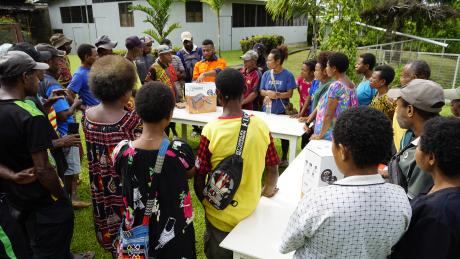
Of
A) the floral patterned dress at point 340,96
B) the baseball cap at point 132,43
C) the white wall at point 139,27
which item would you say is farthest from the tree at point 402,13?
the white wall at point 139,27

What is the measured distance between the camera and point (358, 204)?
4.12ft

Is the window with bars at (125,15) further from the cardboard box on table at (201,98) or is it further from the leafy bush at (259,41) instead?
the cardboard box on table at (201,98)

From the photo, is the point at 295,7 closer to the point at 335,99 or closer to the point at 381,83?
the point at 381,83

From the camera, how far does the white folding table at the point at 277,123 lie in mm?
4066

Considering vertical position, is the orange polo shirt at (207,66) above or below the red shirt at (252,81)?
above

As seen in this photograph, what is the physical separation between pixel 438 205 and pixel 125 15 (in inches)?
814

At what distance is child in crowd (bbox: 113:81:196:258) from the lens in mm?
1730

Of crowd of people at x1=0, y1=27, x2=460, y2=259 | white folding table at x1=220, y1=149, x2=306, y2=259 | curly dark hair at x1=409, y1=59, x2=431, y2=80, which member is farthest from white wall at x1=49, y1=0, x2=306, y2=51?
white folding table at x1=220, y1=149, x2=306, y2=259

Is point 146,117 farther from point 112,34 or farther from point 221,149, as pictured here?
point 112,34

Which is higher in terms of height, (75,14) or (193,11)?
(75,14)

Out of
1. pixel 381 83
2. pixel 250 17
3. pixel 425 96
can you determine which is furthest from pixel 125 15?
pixel 425 96

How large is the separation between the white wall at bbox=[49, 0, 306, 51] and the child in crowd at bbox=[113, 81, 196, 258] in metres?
18.0

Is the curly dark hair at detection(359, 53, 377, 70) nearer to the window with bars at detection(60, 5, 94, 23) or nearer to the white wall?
the white wall

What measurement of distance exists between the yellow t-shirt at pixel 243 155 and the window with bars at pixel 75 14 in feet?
75.5
